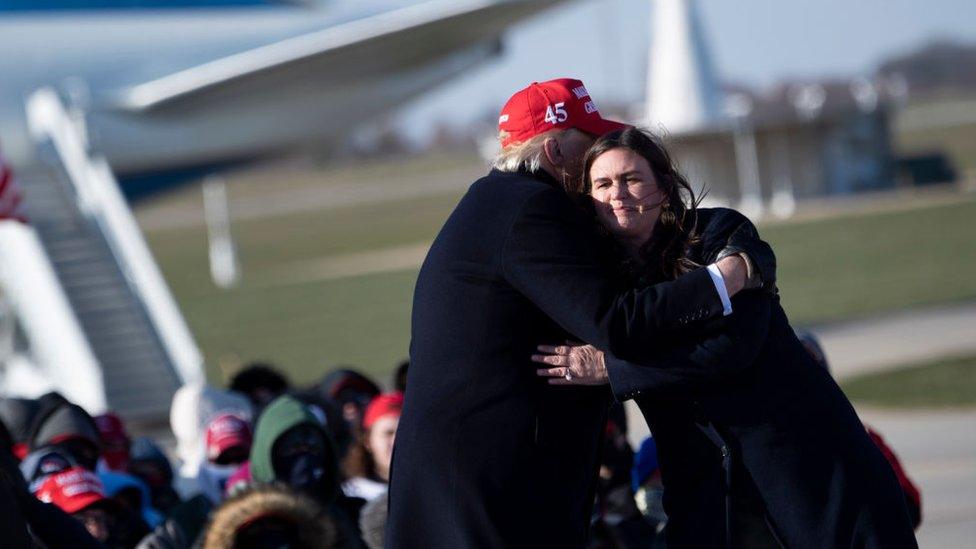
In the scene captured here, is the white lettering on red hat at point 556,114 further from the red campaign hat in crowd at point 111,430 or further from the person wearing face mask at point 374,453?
the red campaign hat in crowd at point 111,430

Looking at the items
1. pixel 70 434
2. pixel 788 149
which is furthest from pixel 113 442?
pixel 788 149

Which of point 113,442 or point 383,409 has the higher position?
point 383,409

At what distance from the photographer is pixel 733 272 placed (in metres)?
3.33

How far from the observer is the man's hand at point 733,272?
331 cm

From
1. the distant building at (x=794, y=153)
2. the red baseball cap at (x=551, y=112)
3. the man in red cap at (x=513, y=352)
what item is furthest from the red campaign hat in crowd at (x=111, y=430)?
the distant building at (x=794, y=153)

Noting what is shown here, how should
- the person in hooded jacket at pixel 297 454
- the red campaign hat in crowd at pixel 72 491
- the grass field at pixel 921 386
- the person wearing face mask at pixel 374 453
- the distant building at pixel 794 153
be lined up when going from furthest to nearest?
the distant building at pixel 794 153
the grass field at pixel 921 386
the person wearing face mask at pixel 374 453
the person in hooded jacket at pixel 297 454
the red campaign hat in crowd at pixel 72 491

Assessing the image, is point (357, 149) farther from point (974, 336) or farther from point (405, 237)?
point (974, 336)

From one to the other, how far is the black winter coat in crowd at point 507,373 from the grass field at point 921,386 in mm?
10109

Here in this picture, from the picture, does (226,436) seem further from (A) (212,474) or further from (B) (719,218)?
(B) (719,218)

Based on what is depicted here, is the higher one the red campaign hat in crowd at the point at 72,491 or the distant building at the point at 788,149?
the red campaign hat in crowd at the point at 72,491

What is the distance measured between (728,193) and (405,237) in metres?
11.4

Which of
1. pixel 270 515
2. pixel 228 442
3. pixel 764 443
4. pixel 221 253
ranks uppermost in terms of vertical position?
pixel 764 443

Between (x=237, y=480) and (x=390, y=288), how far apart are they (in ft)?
96.3

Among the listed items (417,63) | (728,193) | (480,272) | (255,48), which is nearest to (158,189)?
(255,48)
